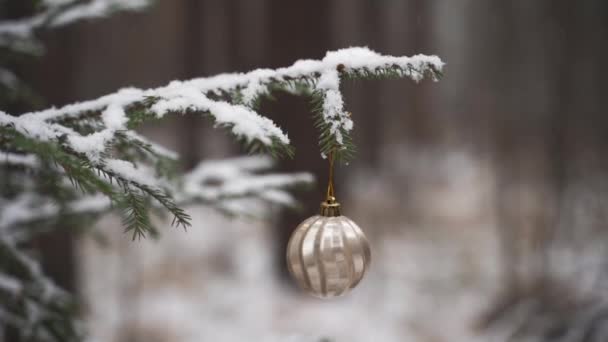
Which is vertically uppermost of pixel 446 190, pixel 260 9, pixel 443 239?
pixel 260 9

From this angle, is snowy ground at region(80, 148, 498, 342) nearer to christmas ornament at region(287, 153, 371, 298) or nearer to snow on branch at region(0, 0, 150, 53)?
snow on branch at region(0, 0, 150, 53)

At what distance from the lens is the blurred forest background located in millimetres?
3865

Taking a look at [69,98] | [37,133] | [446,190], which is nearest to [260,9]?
[69,98]

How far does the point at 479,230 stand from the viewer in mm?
5844

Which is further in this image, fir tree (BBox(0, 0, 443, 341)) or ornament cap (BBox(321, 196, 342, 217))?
ornament cap (BBox(321, 196, 342, 217))

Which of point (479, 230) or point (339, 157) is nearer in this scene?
point (339, 157)

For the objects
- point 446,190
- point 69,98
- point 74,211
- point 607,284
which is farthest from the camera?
point 446,190

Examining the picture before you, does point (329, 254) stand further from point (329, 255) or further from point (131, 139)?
point (131, 139)

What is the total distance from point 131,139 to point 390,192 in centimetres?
532

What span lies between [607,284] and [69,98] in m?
4.40

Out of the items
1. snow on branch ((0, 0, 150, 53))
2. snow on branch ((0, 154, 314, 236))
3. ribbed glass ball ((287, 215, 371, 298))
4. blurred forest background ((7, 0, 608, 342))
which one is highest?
blurred forest background ((7, 0, 608, 342))

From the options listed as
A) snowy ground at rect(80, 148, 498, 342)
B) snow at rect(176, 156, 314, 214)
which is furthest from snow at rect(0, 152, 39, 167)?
snowy ground at rect(80, 148, 498, 342)

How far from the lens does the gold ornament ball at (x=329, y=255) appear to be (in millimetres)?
868

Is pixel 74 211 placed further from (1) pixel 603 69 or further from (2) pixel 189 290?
(1) pixel 603 69
